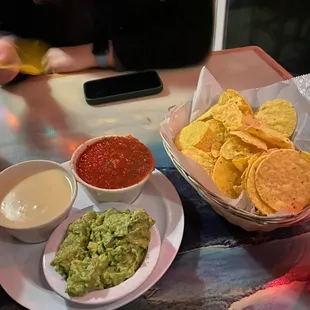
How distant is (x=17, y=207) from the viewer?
103 cm

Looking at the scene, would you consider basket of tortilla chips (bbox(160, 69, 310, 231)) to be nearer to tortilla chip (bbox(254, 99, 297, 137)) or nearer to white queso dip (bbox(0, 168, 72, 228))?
tortilla chip (bbox(254, 99, 297, 137))

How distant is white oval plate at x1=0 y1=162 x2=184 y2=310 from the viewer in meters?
0.92

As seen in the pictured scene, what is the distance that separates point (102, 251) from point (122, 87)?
0.67 meters

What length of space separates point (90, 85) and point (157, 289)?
0.75 m

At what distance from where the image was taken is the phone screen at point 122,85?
1455mm

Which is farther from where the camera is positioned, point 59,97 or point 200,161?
point 59,97

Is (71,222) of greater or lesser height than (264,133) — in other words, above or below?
below

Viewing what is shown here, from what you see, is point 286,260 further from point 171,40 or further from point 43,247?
point 171,40

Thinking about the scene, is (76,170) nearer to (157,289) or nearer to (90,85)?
(157,289)

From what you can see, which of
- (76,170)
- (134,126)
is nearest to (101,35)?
(134,126)

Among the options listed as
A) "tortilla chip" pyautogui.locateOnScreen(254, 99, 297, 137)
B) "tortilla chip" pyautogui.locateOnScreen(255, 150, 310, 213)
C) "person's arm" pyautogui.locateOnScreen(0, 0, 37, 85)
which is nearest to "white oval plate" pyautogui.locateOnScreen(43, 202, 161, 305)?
"tortilla chip" pyautogui.locateOnScreen(255, 150, 310, 213)

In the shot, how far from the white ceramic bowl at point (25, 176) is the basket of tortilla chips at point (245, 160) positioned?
0.81 ft

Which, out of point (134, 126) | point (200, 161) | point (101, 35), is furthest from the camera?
point (101, 35)

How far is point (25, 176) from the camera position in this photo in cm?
110
